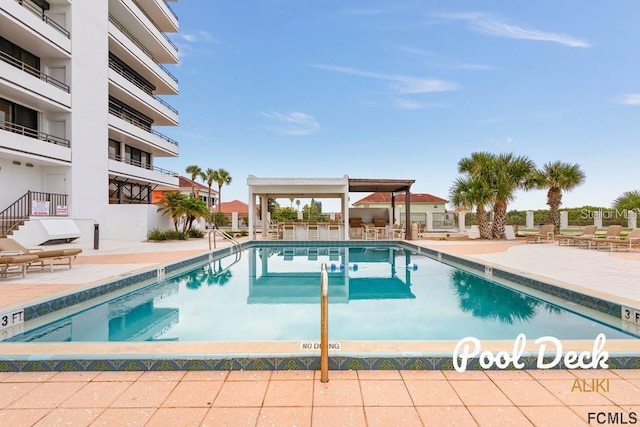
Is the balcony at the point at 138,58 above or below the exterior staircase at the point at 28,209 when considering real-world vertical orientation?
above

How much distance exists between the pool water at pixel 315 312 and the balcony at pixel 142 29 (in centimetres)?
1860

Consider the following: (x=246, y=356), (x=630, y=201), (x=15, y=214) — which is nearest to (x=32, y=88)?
(x=15, y=214)

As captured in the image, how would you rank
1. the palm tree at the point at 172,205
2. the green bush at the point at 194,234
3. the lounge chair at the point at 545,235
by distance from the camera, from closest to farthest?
the lounge chair at the point at 545,235 < the palm tree at the point at 172,205 < the green bush at the point at 194,234

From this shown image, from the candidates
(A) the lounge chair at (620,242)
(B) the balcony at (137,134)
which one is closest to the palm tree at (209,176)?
(B) the balcony at (137,134)

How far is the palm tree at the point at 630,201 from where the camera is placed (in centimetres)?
1956

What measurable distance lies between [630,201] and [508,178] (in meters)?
8.88

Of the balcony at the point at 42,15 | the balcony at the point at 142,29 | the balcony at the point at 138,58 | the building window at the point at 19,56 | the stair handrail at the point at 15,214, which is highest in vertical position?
the balcony at the point at 142,29

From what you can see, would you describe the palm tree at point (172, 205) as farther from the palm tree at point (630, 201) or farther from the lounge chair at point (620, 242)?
the palm tree at point (630, 201)

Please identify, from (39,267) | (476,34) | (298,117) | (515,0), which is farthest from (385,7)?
(39,267)

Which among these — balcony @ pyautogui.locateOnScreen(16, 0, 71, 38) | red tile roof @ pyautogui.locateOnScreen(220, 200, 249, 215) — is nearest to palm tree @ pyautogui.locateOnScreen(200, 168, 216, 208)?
red tile roof @ pyautogui.locateOnScreen(220, 200, 249, 215)

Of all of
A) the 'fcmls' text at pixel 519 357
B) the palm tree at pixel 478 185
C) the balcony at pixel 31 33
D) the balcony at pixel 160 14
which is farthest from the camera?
the balcony at pixel 160 14

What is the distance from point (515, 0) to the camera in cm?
1636

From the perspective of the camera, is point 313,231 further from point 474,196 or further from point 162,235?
point 474,196

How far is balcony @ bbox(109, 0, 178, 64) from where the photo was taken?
19188 millimetres
